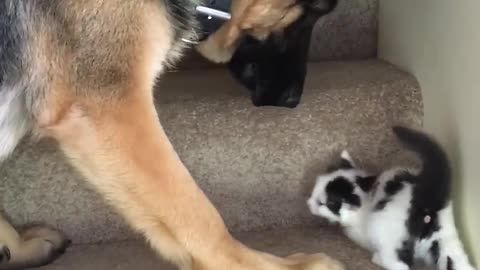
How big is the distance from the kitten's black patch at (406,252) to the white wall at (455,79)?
12 centimetres

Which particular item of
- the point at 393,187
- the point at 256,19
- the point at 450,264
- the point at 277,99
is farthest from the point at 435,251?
the point at 256,19

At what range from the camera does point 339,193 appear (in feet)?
5.39

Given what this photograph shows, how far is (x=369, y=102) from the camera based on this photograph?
5.73ft

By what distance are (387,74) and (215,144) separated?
1.28ft

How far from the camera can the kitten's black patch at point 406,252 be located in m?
1.52

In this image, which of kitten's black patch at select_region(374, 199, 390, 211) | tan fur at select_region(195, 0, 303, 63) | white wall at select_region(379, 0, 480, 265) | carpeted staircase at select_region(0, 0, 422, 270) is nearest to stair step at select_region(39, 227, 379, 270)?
carpeted staircase at select_region(0, 0, 422, 270)

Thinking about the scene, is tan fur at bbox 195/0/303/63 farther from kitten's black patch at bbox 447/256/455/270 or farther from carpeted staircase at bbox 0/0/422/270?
kitten's black patch at bbox 447/256/455/270

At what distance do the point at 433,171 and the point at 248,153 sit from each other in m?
0.38

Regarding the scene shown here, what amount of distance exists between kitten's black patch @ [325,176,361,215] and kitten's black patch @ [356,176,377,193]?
2 cm

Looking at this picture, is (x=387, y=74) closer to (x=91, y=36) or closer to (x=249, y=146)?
(x=249, y=146)

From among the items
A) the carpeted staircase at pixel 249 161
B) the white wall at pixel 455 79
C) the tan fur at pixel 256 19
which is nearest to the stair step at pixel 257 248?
the carpeted staircase at pixel 249 161

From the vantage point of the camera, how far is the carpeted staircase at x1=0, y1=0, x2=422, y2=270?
1.67 meters

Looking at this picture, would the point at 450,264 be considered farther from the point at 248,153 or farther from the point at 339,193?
the point at 248,153

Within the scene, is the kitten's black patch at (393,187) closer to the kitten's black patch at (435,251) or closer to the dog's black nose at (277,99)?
the kitten's black patch at (435,251)
